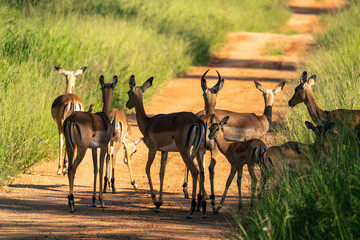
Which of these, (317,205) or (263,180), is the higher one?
(263,180)

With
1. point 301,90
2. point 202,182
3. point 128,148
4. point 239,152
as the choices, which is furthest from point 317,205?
point 128,148

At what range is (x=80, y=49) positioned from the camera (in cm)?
1527

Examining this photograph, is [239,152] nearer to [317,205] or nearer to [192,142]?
[192,142]

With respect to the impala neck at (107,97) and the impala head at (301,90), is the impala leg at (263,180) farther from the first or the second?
the impala head at (301,90)

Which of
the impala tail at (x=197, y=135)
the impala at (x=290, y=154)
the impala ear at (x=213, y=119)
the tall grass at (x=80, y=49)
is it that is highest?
the tall grass at (x=80, y=49)

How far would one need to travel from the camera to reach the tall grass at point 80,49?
1090 centimetres

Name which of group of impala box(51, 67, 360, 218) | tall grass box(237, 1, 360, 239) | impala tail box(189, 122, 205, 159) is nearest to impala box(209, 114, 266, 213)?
group of impala box(51, 67, 360, 218)

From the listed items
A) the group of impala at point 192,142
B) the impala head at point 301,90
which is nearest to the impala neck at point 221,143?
the group of impala at point 192,142

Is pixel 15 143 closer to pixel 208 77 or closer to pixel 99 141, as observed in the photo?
pixel 99 141

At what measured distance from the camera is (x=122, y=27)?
19.3 meters

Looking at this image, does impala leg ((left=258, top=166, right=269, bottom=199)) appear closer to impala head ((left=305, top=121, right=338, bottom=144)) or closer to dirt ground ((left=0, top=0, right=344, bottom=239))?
dirt ground ((left=0, top=0, right=344, bottom=239))

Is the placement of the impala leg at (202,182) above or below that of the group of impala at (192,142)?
below

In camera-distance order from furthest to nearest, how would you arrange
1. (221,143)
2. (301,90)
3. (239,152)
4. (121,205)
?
1. (301,90)
2. (221,143)
3. (121,205)
4. (239,152)

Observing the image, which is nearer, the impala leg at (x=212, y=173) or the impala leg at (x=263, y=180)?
the impala leg at (x=263, y=180)
